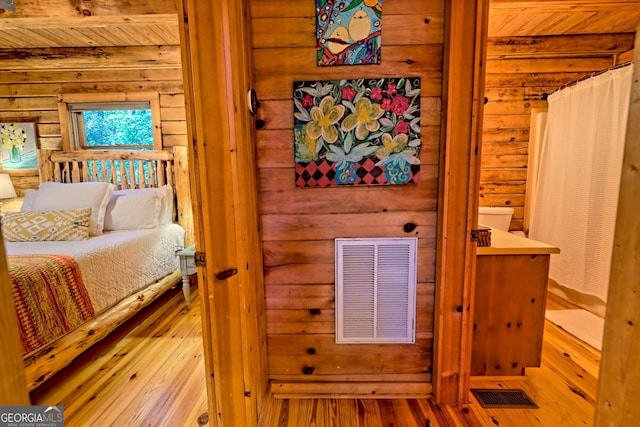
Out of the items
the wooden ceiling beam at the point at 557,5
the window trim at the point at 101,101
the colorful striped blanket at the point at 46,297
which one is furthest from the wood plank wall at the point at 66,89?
the wooden ceiling beam at the point at 557,5

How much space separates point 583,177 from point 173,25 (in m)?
3.77

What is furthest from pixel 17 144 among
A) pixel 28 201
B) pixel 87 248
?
pixel 87 248

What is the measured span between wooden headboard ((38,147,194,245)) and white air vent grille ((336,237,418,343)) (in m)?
2.20

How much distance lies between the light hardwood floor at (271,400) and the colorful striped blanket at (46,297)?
1.28 ft

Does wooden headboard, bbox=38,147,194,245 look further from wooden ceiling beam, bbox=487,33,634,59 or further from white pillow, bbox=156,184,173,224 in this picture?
wooden ceiling beam, bbox=487,33,634,59

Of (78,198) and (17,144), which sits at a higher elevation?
(17,144)

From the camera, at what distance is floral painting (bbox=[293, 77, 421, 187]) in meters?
1.35

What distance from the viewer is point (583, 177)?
240cm

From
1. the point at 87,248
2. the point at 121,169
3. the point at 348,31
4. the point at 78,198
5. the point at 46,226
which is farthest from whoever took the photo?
the point at 121,169

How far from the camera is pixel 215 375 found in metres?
1.16

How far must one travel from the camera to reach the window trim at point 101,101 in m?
3.02

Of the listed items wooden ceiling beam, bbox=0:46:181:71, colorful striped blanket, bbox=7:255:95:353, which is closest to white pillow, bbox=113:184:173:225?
colorful striped blanket, bbox=7:255:95:353

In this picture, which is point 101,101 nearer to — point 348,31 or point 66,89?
point 66,89

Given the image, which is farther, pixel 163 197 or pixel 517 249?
pixel 163 197
